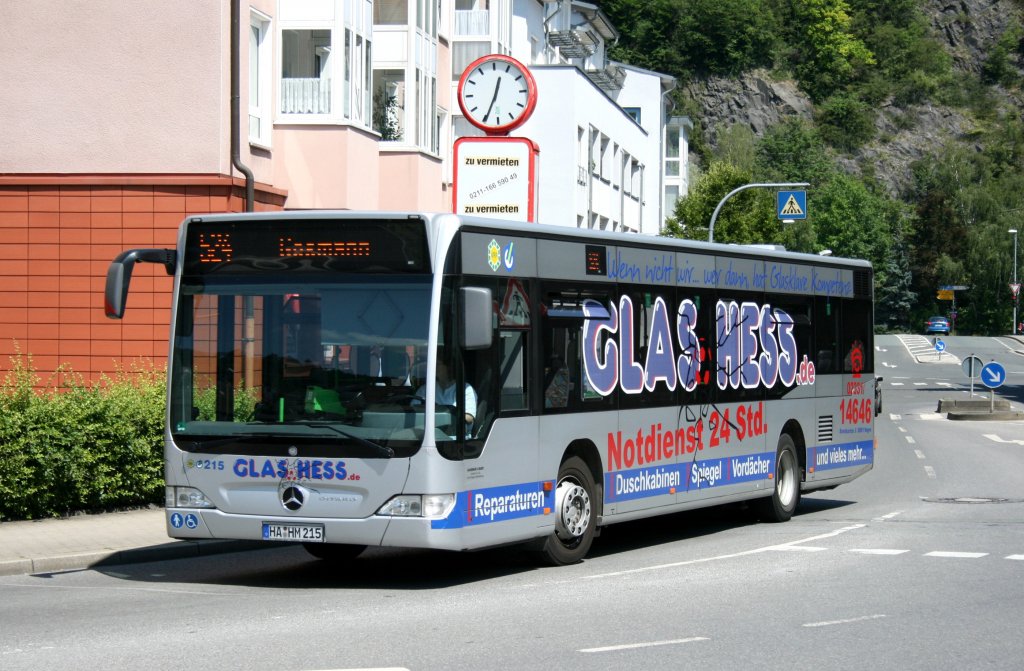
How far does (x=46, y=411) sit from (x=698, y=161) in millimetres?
121671

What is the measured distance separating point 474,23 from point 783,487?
32.3 meters

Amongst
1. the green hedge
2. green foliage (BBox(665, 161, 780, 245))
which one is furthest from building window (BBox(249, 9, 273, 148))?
green foliage (BBox(665, 161, 780, 245))

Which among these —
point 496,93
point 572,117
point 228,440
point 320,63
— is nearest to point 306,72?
point 320,63

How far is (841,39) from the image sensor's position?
172125 millimetres

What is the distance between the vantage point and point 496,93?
19.4 m

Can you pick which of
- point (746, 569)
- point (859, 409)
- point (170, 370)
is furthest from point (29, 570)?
point (859, 409)

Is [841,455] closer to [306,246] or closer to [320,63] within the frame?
[306,246]

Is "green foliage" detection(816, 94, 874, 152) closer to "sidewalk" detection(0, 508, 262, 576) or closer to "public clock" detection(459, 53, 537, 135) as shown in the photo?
"public clock" detection(459, 53, 537, 135)

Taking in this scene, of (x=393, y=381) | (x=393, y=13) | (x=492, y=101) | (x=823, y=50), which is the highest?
(x=823, y=50)

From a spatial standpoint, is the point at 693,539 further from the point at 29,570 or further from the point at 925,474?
the point at 925,474

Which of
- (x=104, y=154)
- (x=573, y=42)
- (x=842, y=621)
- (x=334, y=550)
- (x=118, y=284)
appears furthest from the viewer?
(x=573, y=42)

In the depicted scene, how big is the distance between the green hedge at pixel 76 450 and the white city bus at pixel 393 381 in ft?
10.9

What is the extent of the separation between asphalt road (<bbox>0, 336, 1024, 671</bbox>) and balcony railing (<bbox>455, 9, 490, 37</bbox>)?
1263 inches

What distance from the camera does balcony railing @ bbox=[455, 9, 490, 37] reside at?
47219 millimetres
